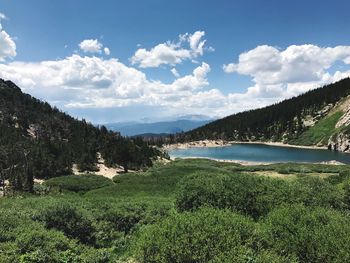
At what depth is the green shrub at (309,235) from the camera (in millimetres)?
17906

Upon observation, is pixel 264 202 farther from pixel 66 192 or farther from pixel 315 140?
pixel 315 140

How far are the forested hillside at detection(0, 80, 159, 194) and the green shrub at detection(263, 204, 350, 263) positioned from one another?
145 ft

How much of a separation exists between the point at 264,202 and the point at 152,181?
35715 millimetres

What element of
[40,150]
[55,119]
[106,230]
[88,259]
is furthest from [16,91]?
[88,259]

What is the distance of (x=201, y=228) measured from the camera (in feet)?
59.0

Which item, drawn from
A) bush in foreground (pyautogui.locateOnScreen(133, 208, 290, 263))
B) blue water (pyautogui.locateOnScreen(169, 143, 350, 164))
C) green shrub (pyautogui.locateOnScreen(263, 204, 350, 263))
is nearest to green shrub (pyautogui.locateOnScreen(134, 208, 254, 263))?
bush in foreground (pyautogui.locateOnScreen(133, 208, 290, 263))

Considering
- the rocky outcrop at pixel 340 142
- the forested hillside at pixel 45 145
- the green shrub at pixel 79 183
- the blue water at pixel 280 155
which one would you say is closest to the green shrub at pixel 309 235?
the forested hillside at pixel 45 145

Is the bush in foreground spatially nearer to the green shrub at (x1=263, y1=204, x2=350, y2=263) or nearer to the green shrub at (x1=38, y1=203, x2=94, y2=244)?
the green shrub at (x1=263, y1=204, x2=350, y2=263)

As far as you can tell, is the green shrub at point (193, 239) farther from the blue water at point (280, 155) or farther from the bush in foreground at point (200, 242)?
the blue water at point (280, 155)

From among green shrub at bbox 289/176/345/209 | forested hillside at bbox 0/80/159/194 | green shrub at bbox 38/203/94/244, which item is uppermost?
forested hillside at bbox 0/80/159/194

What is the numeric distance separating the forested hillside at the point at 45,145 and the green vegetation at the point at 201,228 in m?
28.8

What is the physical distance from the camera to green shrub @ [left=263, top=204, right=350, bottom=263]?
1791cm

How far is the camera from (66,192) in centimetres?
5738

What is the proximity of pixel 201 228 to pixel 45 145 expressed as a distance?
7555cm
